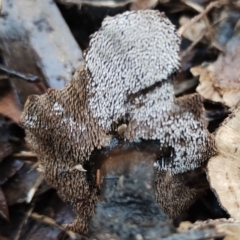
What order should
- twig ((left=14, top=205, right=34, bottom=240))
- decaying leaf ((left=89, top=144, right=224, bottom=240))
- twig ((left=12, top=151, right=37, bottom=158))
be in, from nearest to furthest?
decaying leaf ((left=89, top=144, right=224, bottom=240)) < twig ((left=14, top=205, right=34, bottom=240)) < twig ((left=12, top=151, right=37, bottom=158))

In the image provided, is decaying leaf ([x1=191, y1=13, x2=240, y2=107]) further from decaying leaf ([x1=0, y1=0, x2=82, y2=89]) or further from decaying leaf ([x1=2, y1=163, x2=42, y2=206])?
decaying leaf ([x1=2, y1=163, x2=42, y2=206])

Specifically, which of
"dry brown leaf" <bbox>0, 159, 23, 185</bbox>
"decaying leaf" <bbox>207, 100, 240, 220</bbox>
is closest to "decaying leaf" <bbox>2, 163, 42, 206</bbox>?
"dry brown leaf" <bbox>0, 159, 23, 185</bbox>

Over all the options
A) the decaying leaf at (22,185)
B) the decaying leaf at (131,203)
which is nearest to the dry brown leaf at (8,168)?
the decaying leaf at (22,185)

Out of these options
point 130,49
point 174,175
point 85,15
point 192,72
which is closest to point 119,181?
point 174,175

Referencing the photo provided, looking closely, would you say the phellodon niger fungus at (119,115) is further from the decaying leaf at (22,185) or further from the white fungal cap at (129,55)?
the decaying leaf at (22,185)

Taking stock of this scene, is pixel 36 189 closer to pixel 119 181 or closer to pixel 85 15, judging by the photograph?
pixel 119 181

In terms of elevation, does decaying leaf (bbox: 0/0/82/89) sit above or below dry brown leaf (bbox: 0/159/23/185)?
above

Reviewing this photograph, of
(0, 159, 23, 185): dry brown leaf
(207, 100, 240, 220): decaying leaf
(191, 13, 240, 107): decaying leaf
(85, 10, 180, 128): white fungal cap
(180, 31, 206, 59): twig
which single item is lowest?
A: (207, 100, 240, 220): decaying leaf
